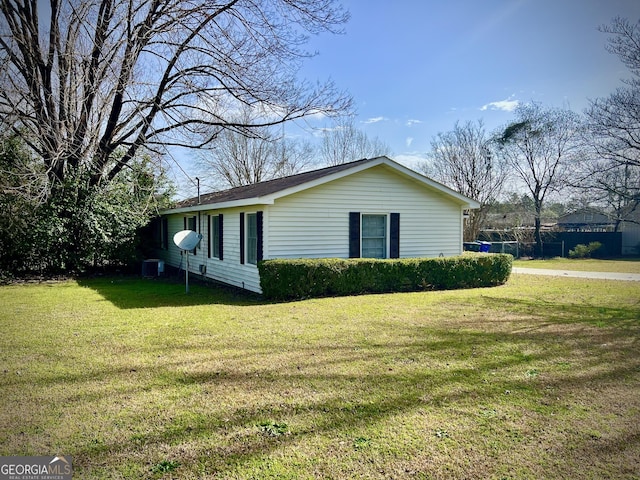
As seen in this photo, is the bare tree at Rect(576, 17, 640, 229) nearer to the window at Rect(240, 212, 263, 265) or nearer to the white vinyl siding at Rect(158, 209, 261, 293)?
the window at Rect(240, 212, 263, 265)

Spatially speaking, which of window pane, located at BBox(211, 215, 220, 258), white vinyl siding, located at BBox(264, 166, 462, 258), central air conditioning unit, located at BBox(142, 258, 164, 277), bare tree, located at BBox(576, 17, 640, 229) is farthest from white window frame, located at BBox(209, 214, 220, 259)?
bare tree, located at BBox(576, 17, 640, 229)

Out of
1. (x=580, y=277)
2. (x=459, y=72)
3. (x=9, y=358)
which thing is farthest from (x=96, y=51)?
(x=580, y=277)

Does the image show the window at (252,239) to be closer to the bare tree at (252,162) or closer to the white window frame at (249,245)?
the white window frame at (249,245)

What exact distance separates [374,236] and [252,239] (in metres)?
3.54

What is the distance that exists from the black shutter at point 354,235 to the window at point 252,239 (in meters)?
2.63

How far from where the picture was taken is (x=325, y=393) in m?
4.21

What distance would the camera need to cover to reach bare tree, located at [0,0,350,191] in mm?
10898

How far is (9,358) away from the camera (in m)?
5.36

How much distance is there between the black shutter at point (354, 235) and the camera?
11.7m

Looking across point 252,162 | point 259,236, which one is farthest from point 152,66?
point 252,162

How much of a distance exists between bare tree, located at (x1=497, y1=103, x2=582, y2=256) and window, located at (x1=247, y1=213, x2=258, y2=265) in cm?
2434

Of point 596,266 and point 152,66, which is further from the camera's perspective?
point 596,266

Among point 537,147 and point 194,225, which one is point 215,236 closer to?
point 194,225

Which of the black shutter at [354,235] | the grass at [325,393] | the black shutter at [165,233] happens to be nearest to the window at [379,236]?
the black shutter at [354,235]
